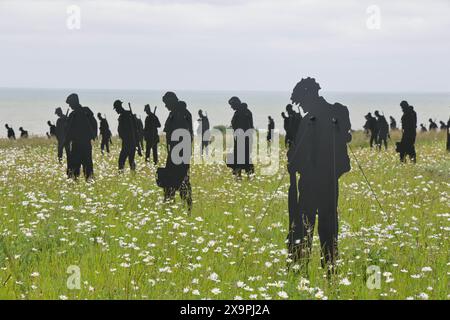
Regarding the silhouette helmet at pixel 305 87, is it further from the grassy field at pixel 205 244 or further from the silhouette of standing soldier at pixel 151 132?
the silhouette of standing soldier at pixel 151 132

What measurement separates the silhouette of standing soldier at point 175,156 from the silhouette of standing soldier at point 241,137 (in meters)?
5.32

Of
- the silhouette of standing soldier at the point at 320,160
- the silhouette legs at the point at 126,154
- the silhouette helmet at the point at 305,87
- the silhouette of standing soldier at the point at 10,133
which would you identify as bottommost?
the silhouette of standing soldier at the point at 10,133

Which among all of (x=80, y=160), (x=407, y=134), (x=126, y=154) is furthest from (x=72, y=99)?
(x=407, y=134)

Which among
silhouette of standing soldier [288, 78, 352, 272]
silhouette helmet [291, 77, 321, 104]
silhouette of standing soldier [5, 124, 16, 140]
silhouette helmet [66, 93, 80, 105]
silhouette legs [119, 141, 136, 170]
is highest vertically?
silhouette helmet [291, 77, 321, 104]

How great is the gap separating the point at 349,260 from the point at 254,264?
135 cm

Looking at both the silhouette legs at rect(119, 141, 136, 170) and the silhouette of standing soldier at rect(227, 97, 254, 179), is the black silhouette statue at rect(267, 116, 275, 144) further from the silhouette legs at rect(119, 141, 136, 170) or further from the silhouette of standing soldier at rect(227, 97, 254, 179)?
the silhouette legs at rect(119, 141, 136, 170)

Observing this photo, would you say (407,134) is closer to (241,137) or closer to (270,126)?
(241,137)

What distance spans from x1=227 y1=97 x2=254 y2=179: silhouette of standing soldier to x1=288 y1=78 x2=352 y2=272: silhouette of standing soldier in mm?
10273

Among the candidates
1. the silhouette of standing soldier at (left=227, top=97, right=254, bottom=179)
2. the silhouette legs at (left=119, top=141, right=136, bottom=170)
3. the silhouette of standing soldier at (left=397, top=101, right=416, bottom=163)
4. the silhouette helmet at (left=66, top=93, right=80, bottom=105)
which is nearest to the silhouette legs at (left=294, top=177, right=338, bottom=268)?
the silhouette helmet at (left=66, top=93, right=80, bottom=105)

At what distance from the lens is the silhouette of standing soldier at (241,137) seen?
18734 mm

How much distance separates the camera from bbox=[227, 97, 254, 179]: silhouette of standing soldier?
61.5 ft

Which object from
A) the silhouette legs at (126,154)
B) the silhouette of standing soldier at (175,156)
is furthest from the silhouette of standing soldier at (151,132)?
the silhouette of standing soldier at (175,156)
